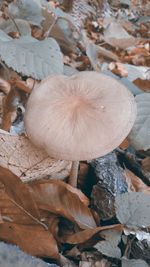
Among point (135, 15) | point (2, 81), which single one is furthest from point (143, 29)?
point (2, 81)

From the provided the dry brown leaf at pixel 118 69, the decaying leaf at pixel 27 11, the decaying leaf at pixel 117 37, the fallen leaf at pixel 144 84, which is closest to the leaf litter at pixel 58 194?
the fallen leaf at pixel 144 84

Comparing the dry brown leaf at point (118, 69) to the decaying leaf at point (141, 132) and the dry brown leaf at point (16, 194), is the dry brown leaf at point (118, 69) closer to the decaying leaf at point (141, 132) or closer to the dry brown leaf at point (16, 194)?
the decaying leaf at point (141, 132)

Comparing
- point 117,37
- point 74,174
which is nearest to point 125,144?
point 74,174

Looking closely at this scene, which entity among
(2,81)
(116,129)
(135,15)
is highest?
(116,129)

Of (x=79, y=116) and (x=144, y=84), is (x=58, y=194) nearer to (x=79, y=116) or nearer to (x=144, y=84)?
(x=79, y=116)

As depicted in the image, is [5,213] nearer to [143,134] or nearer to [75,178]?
[75,178]
